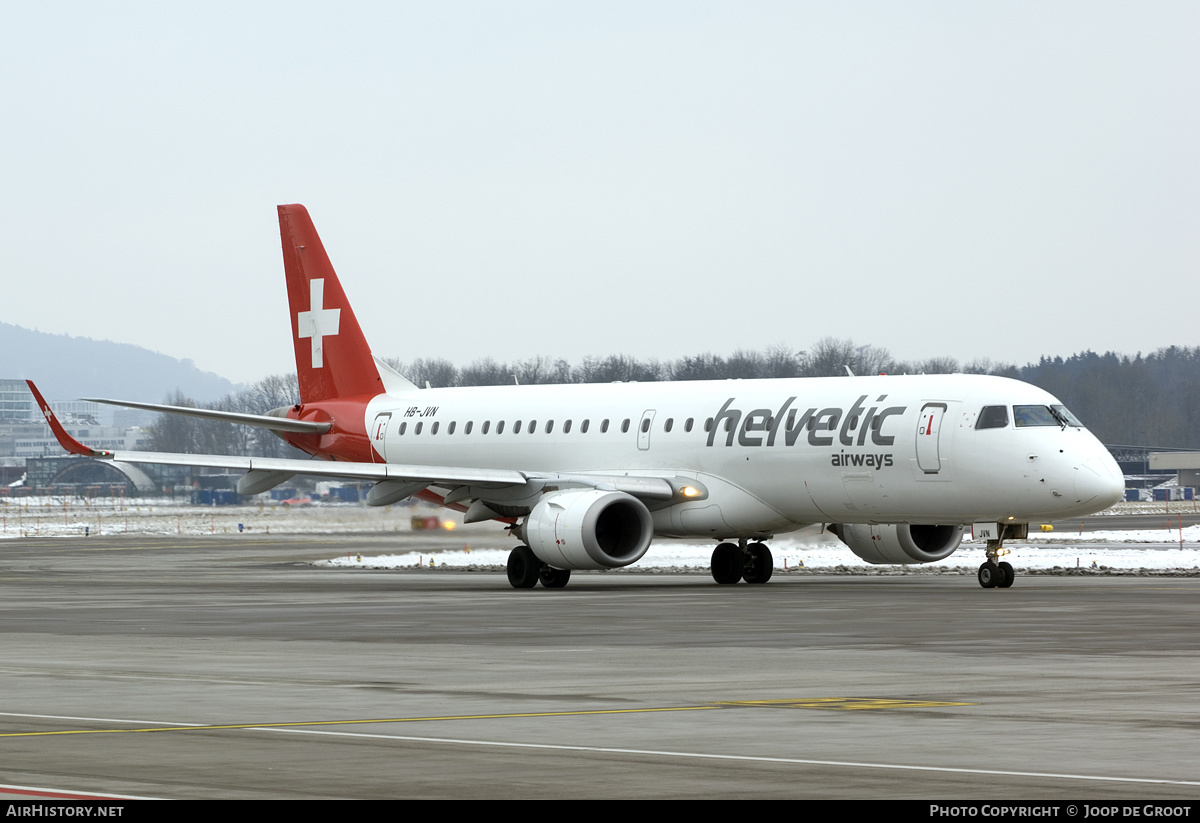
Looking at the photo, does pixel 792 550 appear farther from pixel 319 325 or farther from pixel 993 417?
pixel 993 417

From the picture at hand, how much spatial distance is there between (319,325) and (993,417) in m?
18.4

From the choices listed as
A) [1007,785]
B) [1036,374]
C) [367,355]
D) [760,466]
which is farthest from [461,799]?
[1036,374]

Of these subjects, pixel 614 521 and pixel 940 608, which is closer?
pixel 940 608

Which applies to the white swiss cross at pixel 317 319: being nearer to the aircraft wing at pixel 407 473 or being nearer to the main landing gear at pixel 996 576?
the aircraft wing at pixel 407 473

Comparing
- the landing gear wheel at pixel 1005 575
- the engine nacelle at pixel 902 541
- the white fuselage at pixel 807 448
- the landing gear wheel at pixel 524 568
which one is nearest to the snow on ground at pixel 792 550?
the engine nacelle at pixel 902 541

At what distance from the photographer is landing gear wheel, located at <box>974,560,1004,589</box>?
99.6ft

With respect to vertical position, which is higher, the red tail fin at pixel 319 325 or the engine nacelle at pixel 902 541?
the red tail fin at pixel 319 325

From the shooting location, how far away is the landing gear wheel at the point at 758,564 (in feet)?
116

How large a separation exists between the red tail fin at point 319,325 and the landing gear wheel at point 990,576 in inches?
657

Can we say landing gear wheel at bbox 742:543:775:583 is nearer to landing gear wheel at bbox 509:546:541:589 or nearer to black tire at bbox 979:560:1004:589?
landing gear wheel at bbox 509:546:541:589

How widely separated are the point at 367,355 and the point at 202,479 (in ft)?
320

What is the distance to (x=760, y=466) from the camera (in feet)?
108

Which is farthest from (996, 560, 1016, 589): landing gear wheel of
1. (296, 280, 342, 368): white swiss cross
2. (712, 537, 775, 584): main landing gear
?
(296, 280, 342, 368): white swiss cross

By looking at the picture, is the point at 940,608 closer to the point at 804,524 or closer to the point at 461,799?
the point at 804,524
